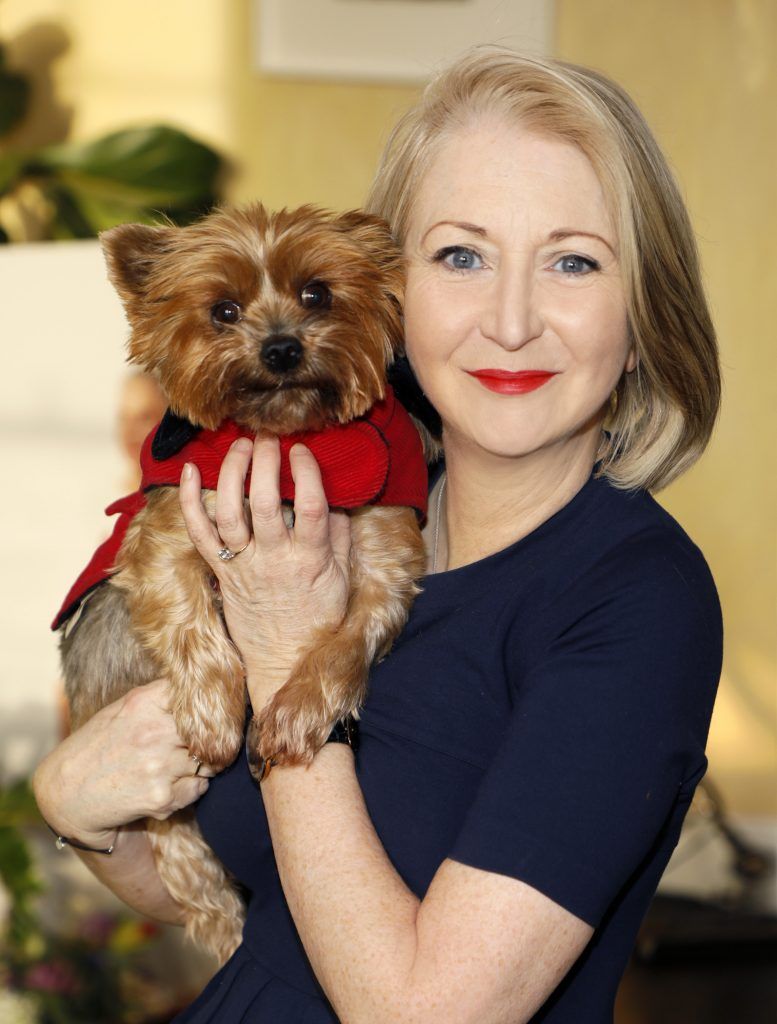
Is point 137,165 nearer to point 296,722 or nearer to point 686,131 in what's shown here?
point 686,131

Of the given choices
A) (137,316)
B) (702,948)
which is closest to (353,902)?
(137,316)

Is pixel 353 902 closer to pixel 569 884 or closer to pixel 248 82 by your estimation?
pixel 569 884

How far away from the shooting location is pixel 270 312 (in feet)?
5.08

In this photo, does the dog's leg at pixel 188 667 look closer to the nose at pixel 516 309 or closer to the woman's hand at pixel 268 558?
the woman's hand at pixel 268 558

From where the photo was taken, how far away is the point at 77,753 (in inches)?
60.1

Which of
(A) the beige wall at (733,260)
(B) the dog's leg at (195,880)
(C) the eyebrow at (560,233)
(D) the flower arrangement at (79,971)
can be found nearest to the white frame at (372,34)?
(A) the beige wall at (733,260)

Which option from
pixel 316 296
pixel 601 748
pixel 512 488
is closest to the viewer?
pixel 601 748

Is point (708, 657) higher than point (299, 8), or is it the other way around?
point (299, 8)

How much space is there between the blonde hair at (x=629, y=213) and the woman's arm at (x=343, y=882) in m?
0.40

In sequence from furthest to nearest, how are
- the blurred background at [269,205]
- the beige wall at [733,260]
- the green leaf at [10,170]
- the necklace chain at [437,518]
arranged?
the beige wall at [733,260], the green leaf at [10,170], the blurred background at [269,205], the necklace chain at [437,518]

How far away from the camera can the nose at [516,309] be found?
129 centimetres

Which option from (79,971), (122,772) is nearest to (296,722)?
(122,772)

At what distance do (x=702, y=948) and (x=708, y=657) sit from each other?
2930mm

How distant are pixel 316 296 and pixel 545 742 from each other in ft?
2.40
